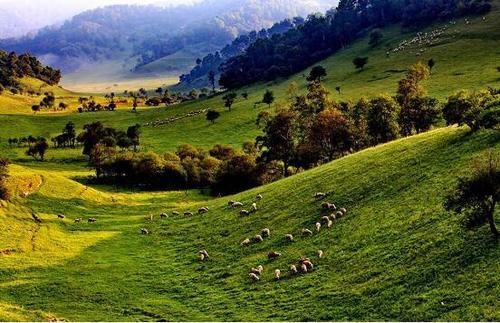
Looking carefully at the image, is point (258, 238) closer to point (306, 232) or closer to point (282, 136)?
point (306, 232)

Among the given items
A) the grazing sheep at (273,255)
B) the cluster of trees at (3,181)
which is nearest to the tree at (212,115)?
the cluster of trees at (3,181)

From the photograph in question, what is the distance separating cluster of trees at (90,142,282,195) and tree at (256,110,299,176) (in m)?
5.47

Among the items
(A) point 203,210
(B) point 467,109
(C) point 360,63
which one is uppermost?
→ (C) point 360,63

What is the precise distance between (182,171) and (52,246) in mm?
58884

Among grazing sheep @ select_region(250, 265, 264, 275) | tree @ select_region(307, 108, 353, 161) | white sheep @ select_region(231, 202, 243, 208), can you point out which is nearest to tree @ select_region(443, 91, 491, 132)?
tree @ select_region(307, 108, 353, 161)

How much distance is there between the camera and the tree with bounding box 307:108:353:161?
92.2m

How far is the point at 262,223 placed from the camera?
5591 cm

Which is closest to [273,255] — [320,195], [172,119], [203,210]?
[320,195]

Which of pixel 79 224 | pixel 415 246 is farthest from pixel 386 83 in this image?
pixel 415 246

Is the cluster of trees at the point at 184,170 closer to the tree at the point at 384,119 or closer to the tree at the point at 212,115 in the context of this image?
the tree at the point at 384,119

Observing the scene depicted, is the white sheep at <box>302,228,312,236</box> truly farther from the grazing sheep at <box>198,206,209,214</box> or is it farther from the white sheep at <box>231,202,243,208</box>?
the grazing sheep at <box>198,206,209,214</box>

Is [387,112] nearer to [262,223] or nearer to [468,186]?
[262,223]

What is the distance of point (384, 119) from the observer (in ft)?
305

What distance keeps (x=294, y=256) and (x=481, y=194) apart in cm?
1639
